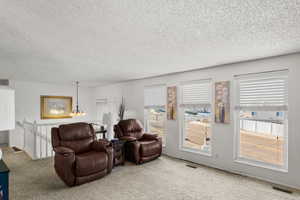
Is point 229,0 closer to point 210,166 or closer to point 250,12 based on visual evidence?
point 250,12

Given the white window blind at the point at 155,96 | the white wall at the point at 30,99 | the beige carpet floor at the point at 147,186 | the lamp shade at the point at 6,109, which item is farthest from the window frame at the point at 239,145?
the white wall at the point at 30,99

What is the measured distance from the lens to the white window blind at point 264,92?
3188 millimetres

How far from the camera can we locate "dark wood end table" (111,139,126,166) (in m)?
4.08

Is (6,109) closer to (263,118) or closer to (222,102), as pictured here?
(222,102)

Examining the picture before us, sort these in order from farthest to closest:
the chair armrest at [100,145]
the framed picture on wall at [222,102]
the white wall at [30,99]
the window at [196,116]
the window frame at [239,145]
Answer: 1. the white wall at [30,99]
2. the window at [196,116]
3. the framed picture on wall at [222,102]
4. the chair armrest at [100,145]
5. the window frame at [239,145]

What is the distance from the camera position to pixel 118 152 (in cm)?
413

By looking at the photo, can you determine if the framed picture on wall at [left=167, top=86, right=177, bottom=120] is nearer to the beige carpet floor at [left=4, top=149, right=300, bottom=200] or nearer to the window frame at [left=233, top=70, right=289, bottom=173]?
the beige carpet floor at [left=4, top=149, right=300, bottom=200]

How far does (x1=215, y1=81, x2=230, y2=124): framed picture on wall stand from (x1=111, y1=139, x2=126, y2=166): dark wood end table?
2.36 m

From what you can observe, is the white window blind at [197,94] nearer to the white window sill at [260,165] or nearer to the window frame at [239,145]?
the window frame at [239,145]

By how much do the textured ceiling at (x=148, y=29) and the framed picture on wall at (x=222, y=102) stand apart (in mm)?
734

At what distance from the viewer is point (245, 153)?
3.69 metres

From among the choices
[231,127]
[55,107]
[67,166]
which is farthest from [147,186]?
[55,107]

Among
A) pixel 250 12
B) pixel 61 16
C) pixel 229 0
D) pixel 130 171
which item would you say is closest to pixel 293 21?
pixel 250 12

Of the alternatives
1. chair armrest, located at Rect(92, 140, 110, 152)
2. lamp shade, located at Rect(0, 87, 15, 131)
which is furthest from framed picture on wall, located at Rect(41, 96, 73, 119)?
lamp shade, located at Rect(0, 87, 15, 131)
